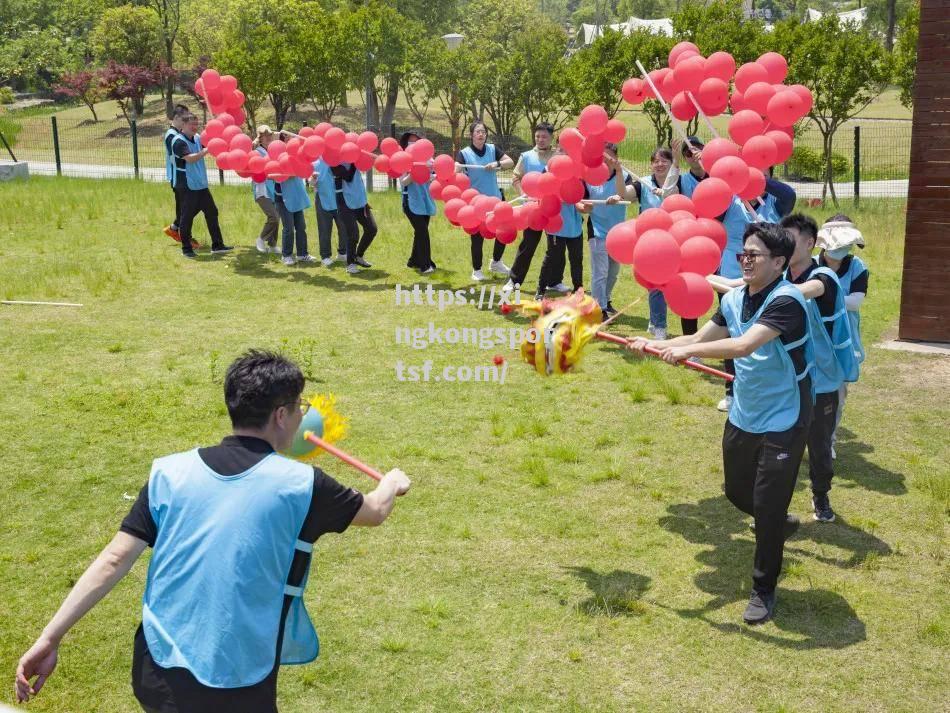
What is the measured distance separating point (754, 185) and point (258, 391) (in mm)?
4671

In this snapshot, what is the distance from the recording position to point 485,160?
12.2m

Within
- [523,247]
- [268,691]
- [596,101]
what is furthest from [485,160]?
[596,101]

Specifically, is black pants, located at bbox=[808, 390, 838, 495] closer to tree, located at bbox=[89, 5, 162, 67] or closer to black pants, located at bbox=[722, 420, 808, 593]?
black pants, located at bbox=[722, 420, 808, 593]

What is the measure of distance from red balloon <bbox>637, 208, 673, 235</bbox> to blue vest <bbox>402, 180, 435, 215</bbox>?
23.6 feet

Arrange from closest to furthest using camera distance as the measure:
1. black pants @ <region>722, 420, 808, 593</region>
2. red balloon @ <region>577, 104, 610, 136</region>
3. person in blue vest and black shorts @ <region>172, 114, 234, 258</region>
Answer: black pants @ <region>722, 420, 808, 593</region> → red balloon @ <region>577, 104, 610, 136</region> → person in blue vest and black shorts @ <region>172, 114, 234, 258</region>

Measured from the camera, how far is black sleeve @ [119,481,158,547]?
3018mm

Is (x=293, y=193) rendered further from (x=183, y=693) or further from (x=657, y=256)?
(x=183, y=693)

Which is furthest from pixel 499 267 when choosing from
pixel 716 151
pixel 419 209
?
pixel 716 151

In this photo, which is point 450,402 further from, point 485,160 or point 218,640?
point 218,640

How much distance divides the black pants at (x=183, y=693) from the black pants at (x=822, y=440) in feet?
13.6

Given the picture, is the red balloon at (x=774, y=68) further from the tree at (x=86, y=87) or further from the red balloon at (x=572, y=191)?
the tree at (x=86, y=87)

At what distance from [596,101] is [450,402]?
61.5 ft

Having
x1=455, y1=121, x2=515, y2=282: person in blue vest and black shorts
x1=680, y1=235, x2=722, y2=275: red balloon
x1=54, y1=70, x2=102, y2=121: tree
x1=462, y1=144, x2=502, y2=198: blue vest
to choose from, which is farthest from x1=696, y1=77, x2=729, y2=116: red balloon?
x1=54, y1=70, x2=102, y2=121: tree

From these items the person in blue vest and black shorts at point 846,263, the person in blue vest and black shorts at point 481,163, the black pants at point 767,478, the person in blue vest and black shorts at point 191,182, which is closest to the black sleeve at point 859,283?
the person in blue vest and black shorts at point 846,263
